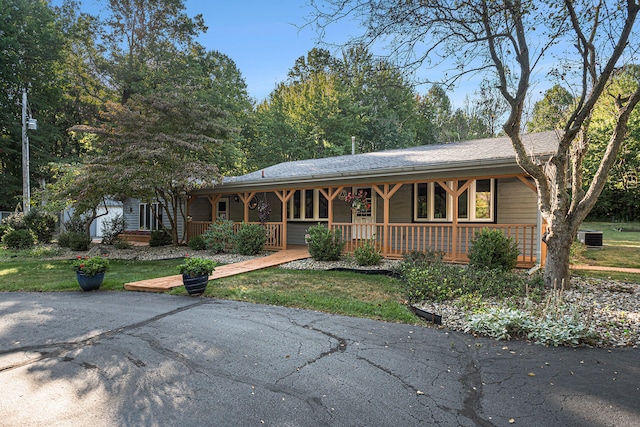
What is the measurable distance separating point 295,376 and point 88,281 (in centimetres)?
562

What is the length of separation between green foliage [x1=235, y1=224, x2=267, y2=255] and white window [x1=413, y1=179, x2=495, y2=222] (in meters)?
4.92

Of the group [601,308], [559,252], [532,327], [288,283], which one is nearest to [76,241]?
[288,283]

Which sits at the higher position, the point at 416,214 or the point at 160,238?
the point at 416,214

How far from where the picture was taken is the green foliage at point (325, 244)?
9.58m

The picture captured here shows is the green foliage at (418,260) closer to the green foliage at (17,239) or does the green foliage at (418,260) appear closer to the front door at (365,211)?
the front door at (365,211)

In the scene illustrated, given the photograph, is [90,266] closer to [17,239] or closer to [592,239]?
[17,239]

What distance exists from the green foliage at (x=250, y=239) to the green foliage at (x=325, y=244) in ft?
6.92

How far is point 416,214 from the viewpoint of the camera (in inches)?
422

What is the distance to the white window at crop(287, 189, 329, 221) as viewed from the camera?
497 inches

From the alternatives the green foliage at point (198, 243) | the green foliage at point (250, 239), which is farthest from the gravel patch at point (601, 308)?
the green foliage at point (198, 243)

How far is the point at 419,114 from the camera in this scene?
29469 millimetres

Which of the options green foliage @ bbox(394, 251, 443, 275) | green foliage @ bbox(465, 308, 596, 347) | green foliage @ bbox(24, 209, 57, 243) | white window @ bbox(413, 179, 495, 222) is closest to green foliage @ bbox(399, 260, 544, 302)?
green foliage @ bbox(394, 251, 443, 275)

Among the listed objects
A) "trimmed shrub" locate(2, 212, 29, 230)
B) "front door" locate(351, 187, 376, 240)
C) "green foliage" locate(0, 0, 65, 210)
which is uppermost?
"green foliage" locate(0, 0, 65, 210)

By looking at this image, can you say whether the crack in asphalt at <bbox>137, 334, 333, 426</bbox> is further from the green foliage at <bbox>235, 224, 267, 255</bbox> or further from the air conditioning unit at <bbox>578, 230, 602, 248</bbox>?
the air conditioning unit at <bbox>578, 230, 602, 248</bbox>
